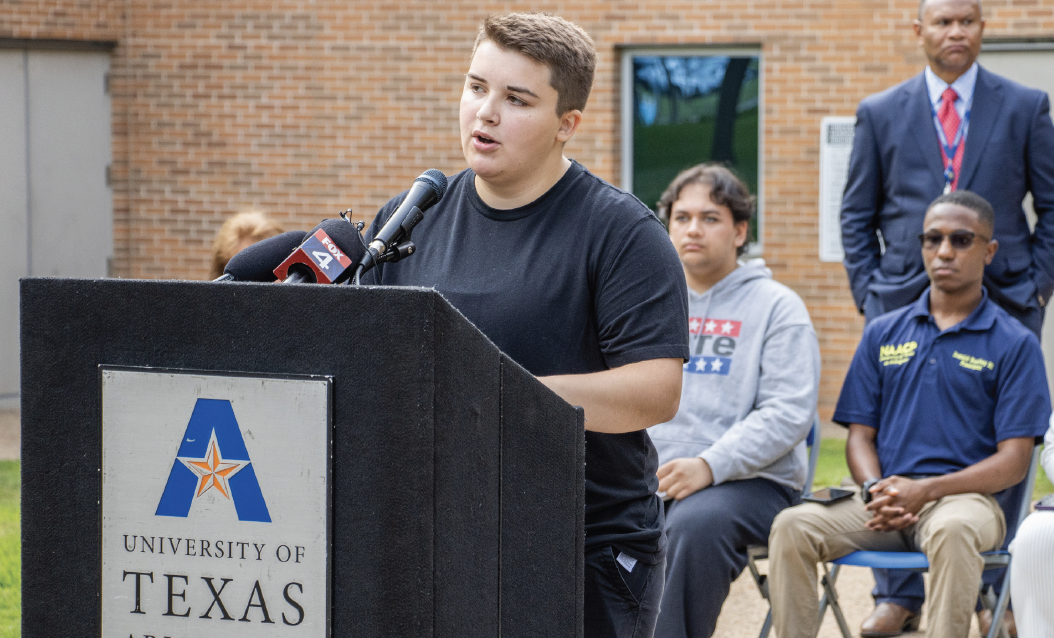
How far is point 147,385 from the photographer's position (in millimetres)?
1477

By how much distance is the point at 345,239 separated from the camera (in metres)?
1.79

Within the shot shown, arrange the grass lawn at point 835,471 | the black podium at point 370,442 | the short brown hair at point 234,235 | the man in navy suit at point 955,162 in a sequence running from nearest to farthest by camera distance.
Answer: the black podium at point 370,442
the man in navy suit at point 955,162
the short brown hair at point 234,235
the grass lawn at point 835,471

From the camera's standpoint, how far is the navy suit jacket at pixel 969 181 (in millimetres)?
4762

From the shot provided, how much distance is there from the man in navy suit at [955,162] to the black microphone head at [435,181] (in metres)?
3.23

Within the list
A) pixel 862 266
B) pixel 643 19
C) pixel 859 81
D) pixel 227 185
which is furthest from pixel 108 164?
pixel 862 266

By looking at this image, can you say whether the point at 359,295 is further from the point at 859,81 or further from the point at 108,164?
the point at 108,164

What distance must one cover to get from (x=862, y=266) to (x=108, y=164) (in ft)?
24.4

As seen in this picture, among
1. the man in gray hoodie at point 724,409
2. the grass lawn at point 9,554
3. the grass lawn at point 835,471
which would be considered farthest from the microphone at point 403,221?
the grass lawn at point 835,471

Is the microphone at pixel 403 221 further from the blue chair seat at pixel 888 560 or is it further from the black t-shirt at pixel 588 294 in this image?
the blue chair seat at pixel 888 560

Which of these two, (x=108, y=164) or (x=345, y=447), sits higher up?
(x=108, y=164)

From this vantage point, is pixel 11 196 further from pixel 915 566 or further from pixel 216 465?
pixel 216 465

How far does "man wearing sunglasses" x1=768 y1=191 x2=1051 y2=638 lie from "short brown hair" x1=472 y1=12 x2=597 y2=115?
7.75 feet

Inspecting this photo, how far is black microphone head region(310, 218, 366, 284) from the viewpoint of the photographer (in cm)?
→ 176

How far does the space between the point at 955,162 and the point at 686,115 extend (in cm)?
457
